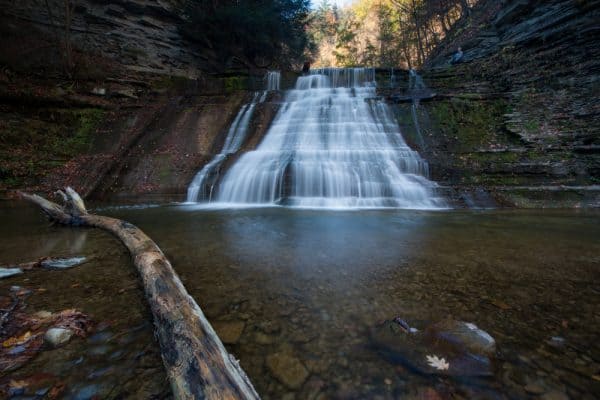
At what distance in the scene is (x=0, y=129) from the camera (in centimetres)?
997

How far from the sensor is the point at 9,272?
8.92 ft

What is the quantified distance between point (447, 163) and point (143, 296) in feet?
31.8

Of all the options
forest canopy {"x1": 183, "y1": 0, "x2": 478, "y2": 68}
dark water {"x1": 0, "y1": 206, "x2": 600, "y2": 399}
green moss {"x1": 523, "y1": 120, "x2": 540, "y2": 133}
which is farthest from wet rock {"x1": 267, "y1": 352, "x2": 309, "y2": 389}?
forest canopy {"x1": 183, "y1": 0, "x2": 478, "y2": 68}

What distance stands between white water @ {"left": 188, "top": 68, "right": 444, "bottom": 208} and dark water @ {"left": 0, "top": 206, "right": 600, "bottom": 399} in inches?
134

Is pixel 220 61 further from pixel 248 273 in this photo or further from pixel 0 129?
pixel 248 273

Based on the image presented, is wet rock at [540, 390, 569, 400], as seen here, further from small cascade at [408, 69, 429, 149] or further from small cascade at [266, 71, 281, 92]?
small cascade at [266, 71, 281, 92]

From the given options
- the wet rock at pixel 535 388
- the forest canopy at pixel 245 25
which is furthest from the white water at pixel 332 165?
the forest canopy at pixel 245 25

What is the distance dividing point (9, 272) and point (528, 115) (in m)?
14.1

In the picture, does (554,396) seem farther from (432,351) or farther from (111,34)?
(111,34)

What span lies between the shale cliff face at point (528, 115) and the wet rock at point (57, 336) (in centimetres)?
877

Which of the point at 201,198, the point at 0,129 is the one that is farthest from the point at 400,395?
the point at 0,129

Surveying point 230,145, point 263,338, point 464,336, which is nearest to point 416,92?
point 230,145

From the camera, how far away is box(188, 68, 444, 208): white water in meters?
8.45

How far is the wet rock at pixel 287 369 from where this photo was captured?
4.89 feet
